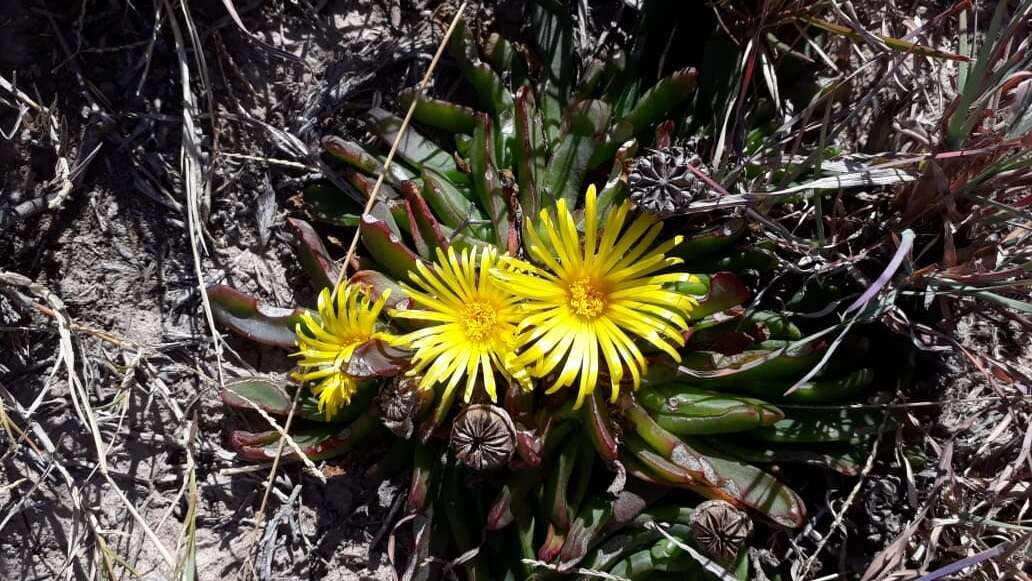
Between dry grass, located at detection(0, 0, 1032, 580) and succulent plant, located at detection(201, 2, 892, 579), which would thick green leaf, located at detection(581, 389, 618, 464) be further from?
dry grass, located at detection(0, 0, 1032, 580)

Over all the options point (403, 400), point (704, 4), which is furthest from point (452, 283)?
point (704, 4)

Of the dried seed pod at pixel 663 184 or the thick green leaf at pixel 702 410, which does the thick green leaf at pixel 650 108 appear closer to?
the dried seed pod at pixel 663 184

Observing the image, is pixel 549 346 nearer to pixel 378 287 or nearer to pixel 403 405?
pixel 403 405

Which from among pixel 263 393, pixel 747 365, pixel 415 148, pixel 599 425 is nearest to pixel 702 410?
pixel 747 365

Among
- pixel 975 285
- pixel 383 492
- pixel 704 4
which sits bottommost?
pixel 383 492

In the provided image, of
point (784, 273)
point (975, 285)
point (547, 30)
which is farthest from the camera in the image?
point (547, 30)

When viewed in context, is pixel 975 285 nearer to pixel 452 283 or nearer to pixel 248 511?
pixel 452 283

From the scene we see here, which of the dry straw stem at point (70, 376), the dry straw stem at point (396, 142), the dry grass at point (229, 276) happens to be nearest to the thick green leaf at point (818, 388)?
the dry grass at point (229, 276)

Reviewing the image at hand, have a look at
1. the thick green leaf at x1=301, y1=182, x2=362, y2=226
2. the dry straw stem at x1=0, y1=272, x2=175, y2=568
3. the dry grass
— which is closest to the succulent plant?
the thick green leaf at x1=301, y1=182, x2=362, y2=226
